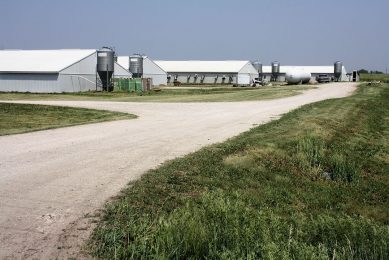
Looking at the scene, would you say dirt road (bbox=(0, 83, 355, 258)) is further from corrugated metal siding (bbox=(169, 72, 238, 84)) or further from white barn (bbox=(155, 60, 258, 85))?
white barn (bbox=(155, 60, 258, 85))

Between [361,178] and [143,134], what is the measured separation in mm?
7243

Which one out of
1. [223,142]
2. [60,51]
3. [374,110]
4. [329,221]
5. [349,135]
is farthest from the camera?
[60,51]

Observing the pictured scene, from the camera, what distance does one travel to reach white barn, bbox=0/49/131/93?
53938mm

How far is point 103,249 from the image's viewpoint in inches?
245

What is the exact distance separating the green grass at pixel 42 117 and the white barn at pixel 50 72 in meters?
27.5

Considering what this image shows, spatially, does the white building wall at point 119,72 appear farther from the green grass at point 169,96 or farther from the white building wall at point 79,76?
the green grass at point 169,96

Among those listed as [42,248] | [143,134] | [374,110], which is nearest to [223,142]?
[143,134]

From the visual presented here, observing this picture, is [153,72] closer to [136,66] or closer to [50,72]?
[136,66]

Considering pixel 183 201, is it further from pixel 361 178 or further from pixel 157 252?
pixel 361 178

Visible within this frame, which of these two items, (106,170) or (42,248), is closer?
(42,248)

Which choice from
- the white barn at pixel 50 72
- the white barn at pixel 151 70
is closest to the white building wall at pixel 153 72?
the white barn at pixel 151 70

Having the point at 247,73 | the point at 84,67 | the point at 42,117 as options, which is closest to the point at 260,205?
the point at 42,117

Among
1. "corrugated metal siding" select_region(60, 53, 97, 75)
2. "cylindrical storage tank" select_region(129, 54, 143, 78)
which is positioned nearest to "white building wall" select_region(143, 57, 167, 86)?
"cylindrical storage tank" select_region(129, 54, 143, 78)

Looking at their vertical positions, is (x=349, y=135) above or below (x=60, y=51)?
below
